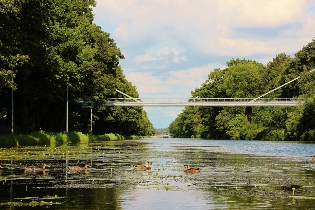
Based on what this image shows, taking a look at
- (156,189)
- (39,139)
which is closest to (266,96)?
(39,139)

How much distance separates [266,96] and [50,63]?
3420 inches

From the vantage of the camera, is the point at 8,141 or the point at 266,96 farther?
the point at 266,96

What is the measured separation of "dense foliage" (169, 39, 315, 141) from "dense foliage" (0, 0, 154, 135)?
28688 mm

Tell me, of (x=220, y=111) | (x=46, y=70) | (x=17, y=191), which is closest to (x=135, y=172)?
(x=17, y=191)

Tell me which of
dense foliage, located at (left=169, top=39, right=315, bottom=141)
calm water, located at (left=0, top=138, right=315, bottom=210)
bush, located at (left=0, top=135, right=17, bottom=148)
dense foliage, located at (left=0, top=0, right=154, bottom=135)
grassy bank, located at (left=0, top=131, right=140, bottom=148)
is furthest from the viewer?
dense foliage, located at (left=169, top=39, right=315, bottom=141)

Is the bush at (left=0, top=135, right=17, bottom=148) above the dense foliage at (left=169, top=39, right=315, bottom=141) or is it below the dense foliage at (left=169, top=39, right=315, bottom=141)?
below

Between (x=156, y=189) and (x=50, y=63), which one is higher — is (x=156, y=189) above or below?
below

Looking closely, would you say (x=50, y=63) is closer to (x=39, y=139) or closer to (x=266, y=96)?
(x=39, y=139)

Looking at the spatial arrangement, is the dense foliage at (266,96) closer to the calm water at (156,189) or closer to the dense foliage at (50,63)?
the dense foliage at (50,63)

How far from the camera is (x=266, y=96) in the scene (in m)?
139

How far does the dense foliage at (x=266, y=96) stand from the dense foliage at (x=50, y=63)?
2869 cm

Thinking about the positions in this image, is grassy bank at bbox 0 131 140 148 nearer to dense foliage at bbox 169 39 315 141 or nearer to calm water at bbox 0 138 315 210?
calm water at bbox 0 138 315 210

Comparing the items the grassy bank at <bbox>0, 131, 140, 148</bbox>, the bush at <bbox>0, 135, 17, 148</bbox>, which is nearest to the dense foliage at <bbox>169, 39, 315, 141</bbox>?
the grassy bank at <bbox>0, 131, 140, 148</bbox>

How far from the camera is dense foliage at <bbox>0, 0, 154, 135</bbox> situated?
4403 cm
